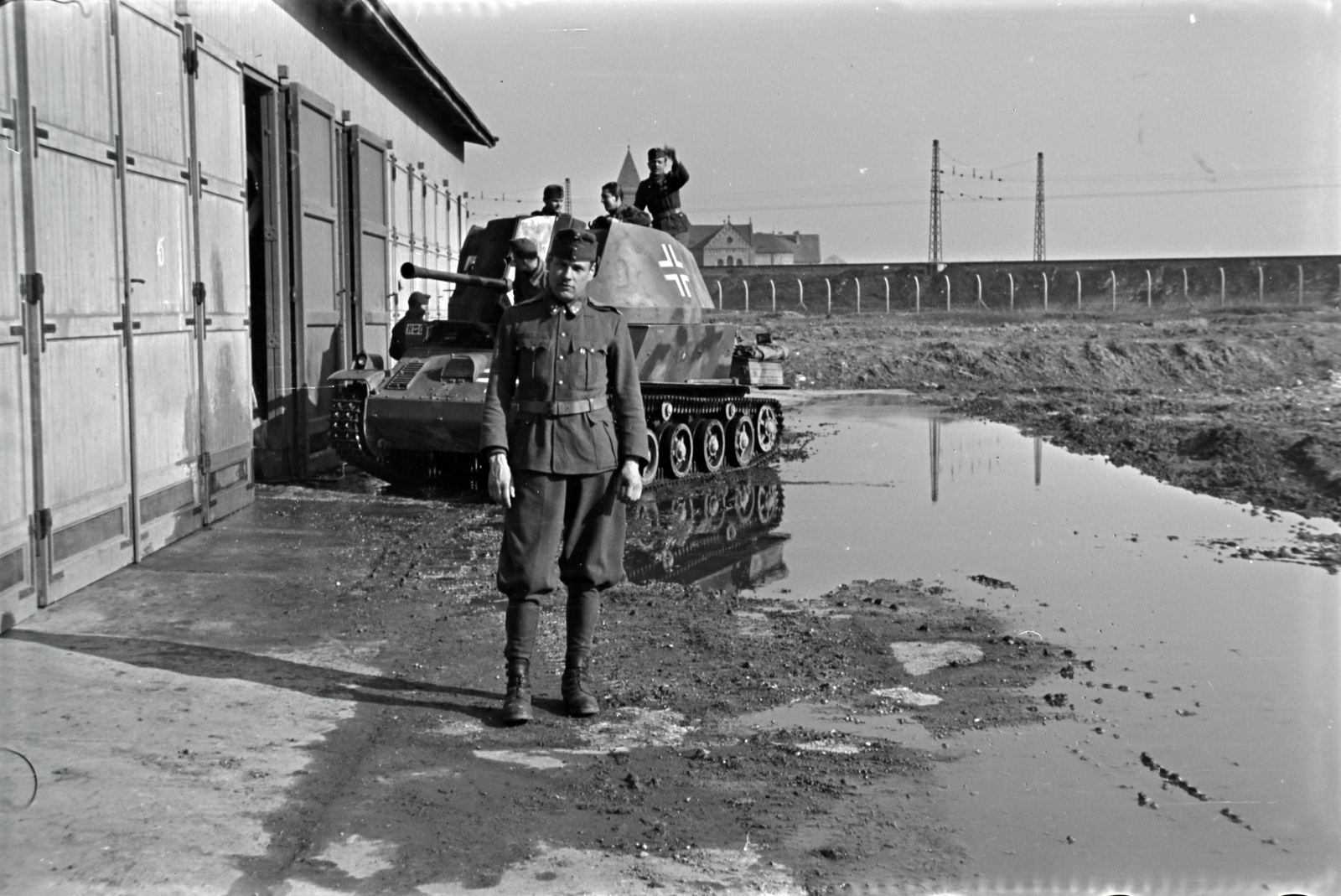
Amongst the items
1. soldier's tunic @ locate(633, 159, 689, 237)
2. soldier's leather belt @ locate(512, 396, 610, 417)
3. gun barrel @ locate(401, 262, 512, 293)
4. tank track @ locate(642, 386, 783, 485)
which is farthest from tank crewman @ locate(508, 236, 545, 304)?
soldier's leather belt @ locate(512, 396, 610, 417)

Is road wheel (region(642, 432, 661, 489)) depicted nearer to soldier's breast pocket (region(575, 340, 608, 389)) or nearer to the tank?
the tank

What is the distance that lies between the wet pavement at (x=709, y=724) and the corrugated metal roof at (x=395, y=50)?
8.52 meters

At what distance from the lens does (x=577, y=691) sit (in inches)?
222

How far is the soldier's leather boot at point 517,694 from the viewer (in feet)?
18.0

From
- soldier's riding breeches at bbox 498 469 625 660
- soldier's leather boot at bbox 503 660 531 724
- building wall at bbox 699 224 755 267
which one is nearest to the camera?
soldier's leather boot at bbox 503 660 531 724

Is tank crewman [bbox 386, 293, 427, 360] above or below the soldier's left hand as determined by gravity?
above

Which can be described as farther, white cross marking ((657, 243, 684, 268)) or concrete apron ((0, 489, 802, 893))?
white cross marking ((657, 243, 684, 268))

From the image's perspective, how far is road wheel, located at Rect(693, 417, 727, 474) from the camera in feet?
47.9

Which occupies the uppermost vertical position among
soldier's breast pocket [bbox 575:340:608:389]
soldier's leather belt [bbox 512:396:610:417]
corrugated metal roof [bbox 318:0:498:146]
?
corrugated metal roof [bbox 318:0:498:146]

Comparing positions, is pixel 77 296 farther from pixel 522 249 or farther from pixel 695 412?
pixel 695 412

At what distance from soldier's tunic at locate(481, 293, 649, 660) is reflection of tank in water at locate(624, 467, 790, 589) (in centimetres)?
279

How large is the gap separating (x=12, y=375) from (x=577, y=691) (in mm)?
3527

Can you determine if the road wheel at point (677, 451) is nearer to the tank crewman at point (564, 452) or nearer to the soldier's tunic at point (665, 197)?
the soldier's tunic at point (665, 197)

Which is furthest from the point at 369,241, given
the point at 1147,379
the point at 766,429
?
the point at 1147,379
